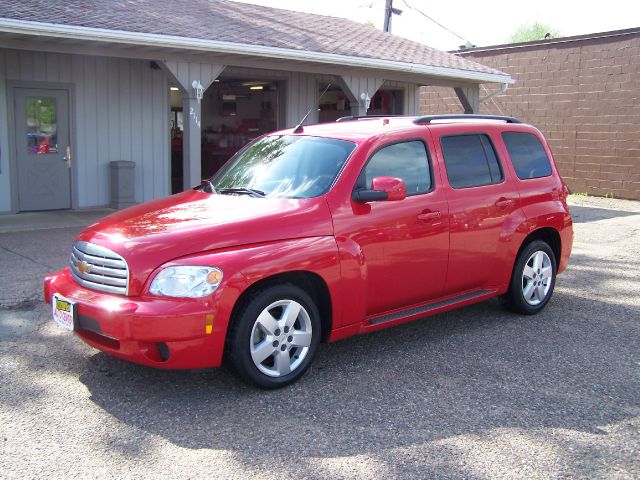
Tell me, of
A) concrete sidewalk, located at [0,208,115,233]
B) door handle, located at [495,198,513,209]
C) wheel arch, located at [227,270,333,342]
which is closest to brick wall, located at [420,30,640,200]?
concrete sidewalk, located at [0,208,115,233]

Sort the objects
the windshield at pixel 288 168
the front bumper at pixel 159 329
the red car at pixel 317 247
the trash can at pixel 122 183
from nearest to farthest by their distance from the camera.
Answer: the front bumper at pixel 159 329
the red car at pixel 317 247
the windshield at pixel 288 168
the trash can at pixel 122 183

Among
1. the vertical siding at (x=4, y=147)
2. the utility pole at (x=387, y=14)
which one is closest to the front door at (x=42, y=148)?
the vertical siding at (x=4, y=147)

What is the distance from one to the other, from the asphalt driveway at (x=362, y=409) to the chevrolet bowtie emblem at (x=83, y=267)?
2.56 ft

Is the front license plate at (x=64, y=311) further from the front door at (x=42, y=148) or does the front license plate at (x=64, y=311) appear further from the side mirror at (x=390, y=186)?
the front door at (x=42, y=148)

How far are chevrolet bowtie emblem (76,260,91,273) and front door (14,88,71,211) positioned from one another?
827cm

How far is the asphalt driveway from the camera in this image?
3521mm

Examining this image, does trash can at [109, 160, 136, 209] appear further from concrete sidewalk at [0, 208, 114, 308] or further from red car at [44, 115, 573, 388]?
red car at [44, 115, 573, 388]

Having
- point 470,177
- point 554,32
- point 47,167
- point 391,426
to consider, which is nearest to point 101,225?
point 391,426

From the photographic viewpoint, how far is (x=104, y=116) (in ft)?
41.7

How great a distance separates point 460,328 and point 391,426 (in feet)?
7.10

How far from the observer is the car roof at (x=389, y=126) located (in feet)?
17.4

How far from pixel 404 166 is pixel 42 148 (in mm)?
8971

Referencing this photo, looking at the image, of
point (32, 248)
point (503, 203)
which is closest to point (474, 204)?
point (503, 203)

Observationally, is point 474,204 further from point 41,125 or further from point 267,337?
point 41,125
